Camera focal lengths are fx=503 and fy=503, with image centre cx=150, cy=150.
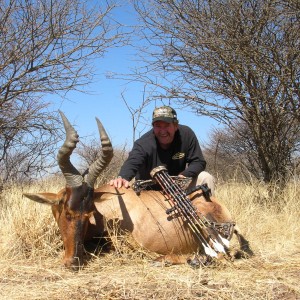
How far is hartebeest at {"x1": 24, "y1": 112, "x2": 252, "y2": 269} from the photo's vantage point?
4.23 m

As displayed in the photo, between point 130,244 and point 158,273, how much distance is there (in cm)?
67

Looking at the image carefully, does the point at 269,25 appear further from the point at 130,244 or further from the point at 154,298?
the point at 154,298

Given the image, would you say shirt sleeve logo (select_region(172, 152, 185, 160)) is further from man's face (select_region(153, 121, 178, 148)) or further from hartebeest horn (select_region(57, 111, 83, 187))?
hartebeest horn (select_region(57, 111, 83, 187))

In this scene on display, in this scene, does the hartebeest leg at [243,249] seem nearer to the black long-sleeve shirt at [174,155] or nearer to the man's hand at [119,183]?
the black long-sleeve shirt at [174,155]

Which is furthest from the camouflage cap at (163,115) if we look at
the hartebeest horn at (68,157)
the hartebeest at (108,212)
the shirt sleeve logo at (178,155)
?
the hartebeest horn at (68,157)

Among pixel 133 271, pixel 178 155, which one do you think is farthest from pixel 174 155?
pixel 133 271

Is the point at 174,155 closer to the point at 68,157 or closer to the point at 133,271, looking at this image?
the point at 68,157

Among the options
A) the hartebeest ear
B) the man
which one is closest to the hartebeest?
the hartebeest ear

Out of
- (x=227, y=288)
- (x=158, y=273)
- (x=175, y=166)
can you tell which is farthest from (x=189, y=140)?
(x=227, y=288)

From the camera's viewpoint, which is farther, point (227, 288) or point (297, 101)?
point (297, 101)

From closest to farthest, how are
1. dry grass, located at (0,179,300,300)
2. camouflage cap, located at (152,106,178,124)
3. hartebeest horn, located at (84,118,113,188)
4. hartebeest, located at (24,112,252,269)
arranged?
1. dry grass, located at (0,179,300,300)
2. hartebeest, located at (24,112,252,269)
3. hartebeest horn, located at (84,118,113,188)
4. camouflage cap, located at (152,106,178,124)

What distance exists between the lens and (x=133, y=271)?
4043 millimetres

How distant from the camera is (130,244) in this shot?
4492mm

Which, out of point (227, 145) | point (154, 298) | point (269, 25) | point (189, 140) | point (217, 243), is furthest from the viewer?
point (227, 145)
